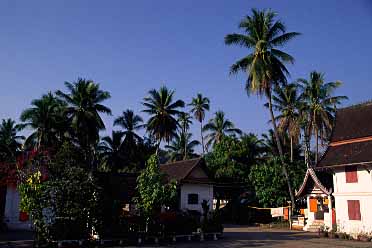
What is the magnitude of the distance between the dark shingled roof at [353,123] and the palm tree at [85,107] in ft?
76.2

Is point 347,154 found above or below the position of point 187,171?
above

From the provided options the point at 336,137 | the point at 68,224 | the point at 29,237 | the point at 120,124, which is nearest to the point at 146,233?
the point at 68,224

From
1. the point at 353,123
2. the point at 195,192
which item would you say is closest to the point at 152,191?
the point at 195,192

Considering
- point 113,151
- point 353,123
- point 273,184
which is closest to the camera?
point 353,123

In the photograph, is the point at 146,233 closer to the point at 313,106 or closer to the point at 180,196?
the point at 180,196

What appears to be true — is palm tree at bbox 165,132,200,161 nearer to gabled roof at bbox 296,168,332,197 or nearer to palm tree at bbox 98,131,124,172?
palm tree at bbox 98,131,124,172

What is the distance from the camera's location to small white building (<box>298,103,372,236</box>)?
23.2 metres

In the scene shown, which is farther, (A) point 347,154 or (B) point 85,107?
(B) point 85,107

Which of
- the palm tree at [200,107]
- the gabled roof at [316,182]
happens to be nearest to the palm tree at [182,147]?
the palm tree at [200,107]

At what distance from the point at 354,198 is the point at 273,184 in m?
12.2

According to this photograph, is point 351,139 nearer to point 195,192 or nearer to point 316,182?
point 316,182

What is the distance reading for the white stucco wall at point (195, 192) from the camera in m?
34.2

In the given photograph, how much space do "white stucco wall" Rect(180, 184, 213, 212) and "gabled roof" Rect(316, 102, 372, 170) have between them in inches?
466

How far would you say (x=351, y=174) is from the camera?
79.9 ft
